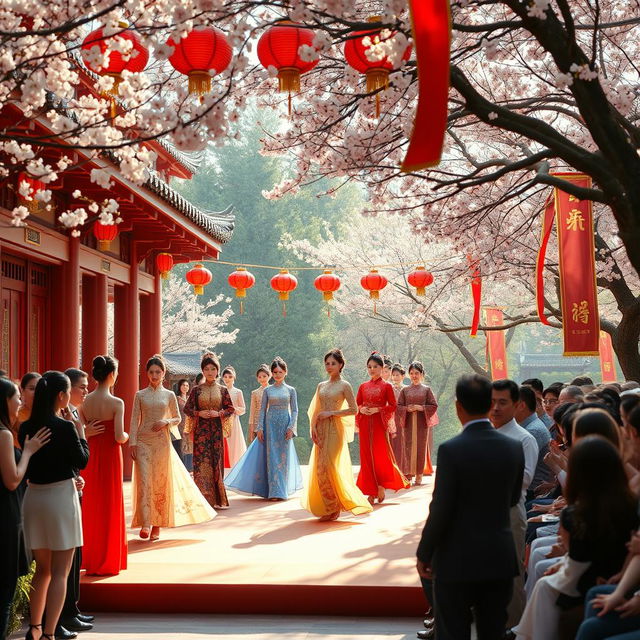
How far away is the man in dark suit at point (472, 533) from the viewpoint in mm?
3645

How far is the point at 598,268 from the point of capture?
37.9ft

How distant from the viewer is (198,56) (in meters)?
5.78

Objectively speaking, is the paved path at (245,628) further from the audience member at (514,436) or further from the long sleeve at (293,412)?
the long sleeve at (293,412)

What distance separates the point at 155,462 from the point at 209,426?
2067 mm

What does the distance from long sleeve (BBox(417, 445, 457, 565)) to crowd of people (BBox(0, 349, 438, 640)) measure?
6.75ft

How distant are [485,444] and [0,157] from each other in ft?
19.6

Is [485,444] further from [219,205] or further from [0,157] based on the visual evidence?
[219,205]

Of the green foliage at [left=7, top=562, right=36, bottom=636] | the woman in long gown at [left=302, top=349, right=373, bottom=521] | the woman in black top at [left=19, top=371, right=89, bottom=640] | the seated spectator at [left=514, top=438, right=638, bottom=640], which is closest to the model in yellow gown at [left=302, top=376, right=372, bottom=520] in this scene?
the woman in long gown at [left=302, top=349, right=373, bottom=521]

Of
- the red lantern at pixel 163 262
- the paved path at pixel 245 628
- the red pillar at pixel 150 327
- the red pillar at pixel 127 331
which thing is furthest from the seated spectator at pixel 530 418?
the red pillar at pixel 150 327

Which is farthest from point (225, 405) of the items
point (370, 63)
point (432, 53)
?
point (432, 53)

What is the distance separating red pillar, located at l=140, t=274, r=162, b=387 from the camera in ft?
51.1

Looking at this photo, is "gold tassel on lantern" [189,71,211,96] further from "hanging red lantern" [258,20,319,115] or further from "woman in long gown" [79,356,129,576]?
"woman in long gown" [79,356,129,576]

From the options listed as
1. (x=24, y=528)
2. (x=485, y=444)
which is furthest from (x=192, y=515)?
(x=485, y=444)

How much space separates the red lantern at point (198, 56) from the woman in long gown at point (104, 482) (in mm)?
2043
